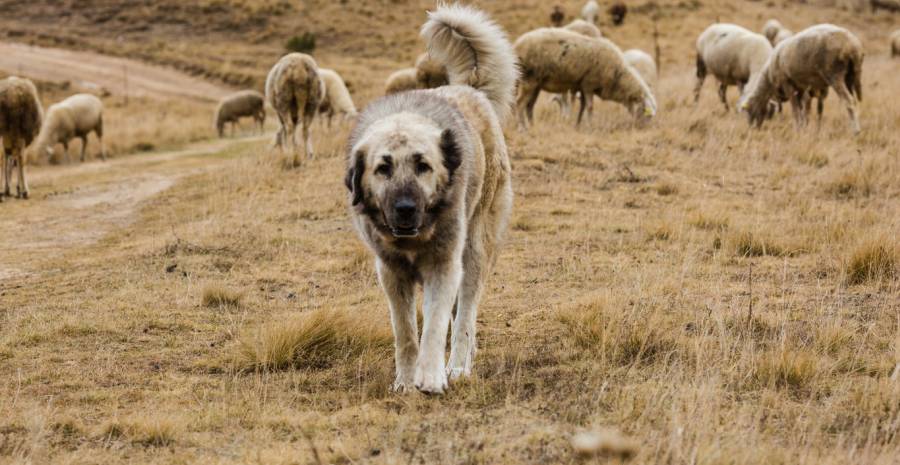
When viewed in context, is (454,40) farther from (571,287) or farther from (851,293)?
(851,293)

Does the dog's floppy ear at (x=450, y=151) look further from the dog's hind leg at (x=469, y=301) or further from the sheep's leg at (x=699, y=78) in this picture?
the sheep's leg at (x=699, y=78)

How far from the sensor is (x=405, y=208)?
4691mm

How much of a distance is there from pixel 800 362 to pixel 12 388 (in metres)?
4.47

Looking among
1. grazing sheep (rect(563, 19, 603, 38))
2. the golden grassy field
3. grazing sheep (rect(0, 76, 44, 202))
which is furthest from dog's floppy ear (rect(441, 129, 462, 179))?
grazing sheep (rect(563, 19, 603, 38))

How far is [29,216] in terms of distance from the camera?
1388 centimetres

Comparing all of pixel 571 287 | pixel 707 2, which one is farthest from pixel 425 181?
pixel 707 2

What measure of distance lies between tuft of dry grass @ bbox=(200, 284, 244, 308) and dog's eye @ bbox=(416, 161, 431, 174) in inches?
130

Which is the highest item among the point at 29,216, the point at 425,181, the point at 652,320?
the point at 425,181

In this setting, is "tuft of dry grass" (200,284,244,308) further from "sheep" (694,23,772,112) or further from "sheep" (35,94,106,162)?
"sheep" (35,94,106,162)

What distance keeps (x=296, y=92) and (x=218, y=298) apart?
932 centimetres

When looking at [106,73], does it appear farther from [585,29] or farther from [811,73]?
[811,73]

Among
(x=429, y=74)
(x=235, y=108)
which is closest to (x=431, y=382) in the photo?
(x=429, y=74)

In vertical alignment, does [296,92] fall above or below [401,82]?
above

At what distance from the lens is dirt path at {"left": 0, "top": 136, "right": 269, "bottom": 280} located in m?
11.4
